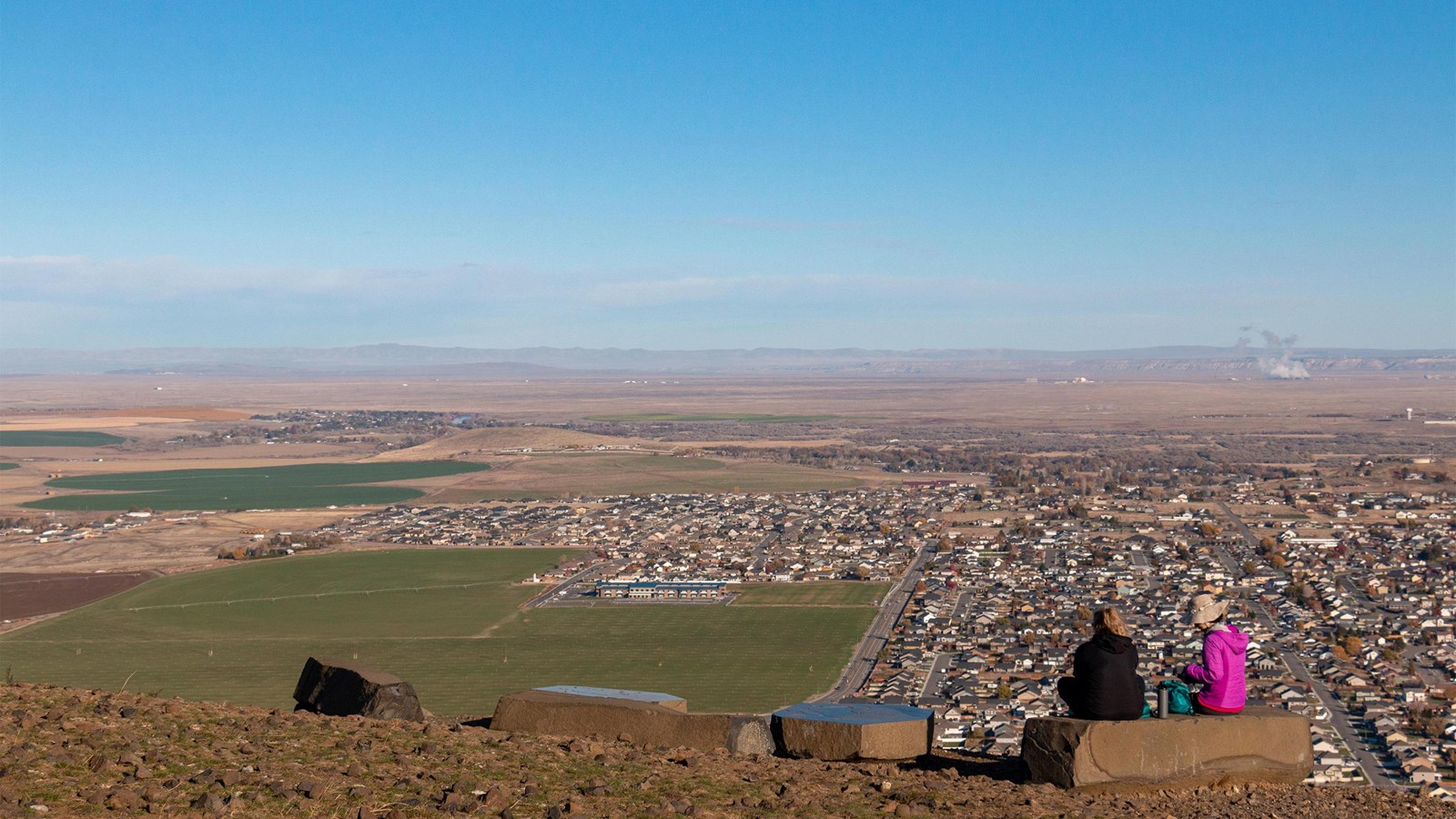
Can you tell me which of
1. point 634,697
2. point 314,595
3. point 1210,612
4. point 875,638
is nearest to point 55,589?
point 314,595

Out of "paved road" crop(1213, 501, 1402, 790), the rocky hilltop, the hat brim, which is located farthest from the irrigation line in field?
the hat brim

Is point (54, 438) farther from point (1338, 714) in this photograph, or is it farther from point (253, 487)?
point (1338, 714)

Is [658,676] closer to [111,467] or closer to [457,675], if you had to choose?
[457,675]

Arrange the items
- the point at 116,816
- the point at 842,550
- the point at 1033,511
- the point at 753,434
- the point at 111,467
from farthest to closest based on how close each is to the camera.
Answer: the point at 753,434 < the point at 111,467 < the point at 1033,511 < the point at 842,550 < the point at 116,816

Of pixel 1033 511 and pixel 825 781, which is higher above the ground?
pixel 825 781

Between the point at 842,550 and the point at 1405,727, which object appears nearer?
the point at 1405,727

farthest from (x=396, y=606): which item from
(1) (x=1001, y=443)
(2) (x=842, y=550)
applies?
(1) (x=1001, y=443)
